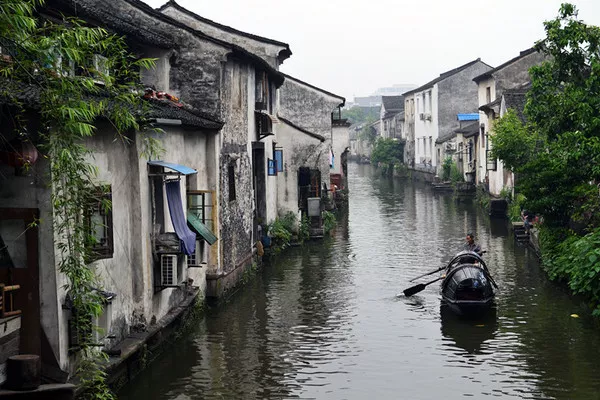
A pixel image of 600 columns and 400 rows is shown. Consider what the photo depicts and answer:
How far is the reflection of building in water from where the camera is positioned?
52.2ft

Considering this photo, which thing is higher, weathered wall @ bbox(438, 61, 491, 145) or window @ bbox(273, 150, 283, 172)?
weathered wall @ bbox(438, 61, 491, 145)

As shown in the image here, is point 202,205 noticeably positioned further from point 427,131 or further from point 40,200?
point 427,131

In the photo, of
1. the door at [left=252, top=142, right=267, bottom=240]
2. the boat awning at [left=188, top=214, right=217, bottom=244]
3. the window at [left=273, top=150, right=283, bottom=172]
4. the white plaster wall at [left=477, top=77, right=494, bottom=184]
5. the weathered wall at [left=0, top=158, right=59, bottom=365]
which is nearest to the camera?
the weathered wall at [left=0, top=158, right=59, bottom=365]

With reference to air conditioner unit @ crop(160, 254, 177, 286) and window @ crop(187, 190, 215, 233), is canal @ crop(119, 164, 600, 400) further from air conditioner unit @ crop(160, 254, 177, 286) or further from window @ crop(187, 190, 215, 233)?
window @ crop(187, 190, 215, 233)

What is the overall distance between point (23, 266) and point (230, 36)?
17.0 meters

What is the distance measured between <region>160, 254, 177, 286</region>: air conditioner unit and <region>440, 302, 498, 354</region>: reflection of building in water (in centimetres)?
556

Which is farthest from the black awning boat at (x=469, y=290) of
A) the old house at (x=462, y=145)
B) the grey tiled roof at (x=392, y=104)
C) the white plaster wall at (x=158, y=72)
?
the grey tiled roof at (x=392, y=104)

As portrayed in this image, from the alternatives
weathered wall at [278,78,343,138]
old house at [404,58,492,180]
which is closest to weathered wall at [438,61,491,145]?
Answer: old house at [404,58,492,180]

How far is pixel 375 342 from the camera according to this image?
52.7 feet

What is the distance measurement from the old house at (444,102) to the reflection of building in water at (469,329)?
40.8 metres

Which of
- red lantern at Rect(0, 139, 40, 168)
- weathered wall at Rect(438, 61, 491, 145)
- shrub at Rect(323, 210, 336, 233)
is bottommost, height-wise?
shrub at Rect(323, 210, 336, 233)

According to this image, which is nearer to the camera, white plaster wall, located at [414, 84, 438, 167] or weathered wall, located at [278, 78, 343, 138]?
weathered wall, located at [278, 78, 343, 138]

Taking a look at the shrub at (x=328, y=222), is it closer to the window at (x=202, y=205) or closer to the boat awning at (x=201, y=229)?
the window at (x=202, y=205)

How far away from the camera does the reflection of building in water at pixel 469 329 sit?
1591cm
